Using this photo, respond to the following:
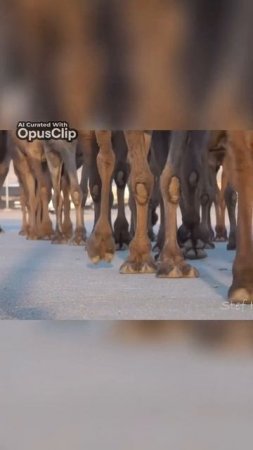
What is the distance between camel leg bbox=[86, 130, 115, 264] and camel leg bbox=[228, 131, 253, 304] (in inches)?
63.8

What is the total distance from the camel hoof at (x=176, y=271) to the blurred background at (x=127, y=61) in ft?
8.99

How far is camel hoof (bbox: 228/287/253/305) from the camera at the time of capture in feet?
9.65

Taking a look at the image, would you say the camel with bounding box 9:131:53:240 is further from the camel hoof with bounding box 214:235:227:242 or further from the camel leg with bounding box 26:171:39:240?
the camel hoof with bounding box 214:235:227:242

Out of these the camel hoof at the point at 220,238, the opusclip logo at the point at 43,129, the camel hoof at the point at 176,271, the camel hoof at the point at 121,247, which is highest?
the opusclip logo at the point at 43,129

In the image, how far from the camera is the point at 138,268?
4199 millimetres

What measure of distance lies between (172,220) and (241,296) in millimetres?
1116

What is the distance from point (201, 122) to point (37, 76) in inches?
8.3

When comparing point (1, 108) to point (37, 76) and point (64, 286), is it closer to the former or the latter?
point (37, 76)

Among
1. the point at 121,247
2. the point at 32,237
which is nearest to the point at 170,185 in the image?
the point at 121,247

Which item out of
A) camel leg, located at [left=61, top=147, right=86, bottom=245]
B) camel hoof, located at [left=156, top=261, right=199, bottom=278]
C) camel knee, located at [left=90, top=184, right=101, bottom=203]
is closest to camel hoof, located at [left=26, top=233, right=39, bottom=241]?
camel leg, located at [left=61, top=147, right=86, bottom=245]

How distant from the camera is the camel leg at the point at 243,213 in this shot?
2.79 m

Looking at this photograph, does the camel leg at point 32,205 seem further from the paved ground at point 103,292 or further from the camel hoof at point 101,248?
the camel hoof at point 101,248

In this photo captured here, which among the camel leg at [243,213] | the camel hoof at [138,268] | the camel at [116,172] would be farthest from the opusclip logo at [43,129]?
the camel at [116,172]

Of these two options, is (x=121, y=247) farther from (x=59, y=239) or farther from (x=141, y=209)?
(x=141, y=209)
